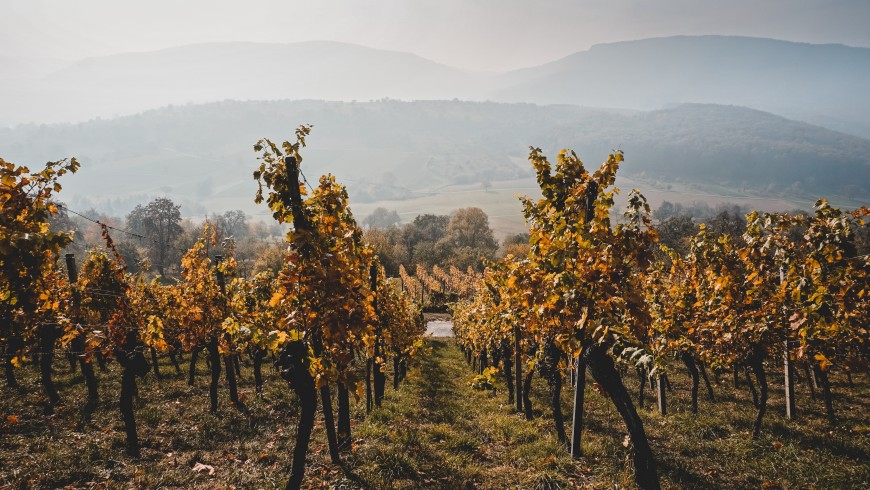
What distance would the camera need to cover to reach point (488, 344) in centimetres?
1786

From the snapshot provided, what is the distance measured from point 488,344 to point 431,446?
25.3ft

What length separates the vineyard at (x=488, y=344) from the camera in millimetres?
6781

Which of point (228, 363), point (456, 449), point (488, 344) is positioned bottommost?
point (456, 449)

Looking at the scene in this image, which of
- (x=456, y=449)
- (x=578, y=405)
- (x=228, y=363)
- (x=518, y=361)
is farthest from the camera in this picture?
(x=228, y=363)

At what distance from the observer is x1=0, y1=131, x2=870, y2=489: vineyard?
22.2ft

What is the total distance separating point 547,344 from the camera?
35.1 ft

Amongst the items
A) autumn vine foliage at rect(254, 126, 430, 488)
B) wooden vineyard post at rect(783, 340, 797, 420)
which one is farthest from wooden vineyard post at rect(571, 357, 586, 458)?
wooden vineyard post at rect(783, 340, 797, 420)

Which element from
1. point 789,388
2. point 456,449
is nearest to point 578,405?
point 456,449

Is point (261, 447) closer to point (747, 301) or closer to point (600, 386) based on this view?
point (600, 386)

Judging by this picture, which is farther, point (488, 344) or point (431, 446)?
point (488, 344)

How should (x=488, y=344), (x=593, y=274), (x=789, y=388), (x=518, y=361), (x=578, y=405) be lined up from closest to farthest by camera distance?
(x=593, y=274)
(x=578, y=405)
(x=789, y=388)
(x=518, y=361)
(x=488, y=344)

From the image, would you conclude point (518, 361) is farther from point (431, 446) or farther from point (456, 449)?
point (431, 446)

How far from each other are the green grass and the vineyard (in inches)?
2.9

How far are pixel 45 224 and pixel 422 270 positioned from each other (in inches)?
2655
